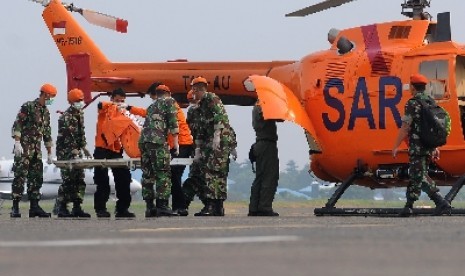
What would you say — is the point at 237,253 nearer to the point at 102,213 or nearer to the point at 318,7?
the point at 102,213

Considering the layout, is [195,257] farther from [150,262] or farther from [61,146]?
[61,146]

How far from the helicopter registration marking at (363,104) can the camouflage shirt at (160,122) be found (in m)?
2.49

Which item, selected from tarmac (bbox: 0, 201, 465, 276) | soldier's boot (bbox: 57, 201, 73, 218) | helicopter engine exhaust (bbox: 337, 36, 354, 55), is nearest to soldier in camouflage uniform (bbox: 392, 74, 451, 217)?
helicopter engine exhaust (bbox: 337, 36, 354, 55)

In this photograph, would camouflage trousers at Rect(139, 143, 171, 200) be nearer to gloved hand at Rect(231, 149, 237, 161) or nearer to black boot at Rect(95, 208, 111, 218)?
gloved hand at Rect(231, 149, 237, 161)

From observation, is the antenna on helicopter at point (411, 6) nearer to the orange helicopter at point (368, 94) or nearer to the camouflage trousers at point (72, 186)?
the orange helicopter at point (368, 94)

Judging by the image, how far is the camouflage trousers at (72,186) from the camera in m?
15.7

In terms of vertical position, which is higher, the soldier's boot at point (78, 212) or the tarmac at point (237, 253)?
the tarmac at point (237, 253)

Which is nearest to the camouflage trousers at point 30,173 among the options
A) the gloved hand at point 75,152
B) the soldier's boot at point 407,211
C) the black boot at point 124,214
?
the gloved hand at point 75,152

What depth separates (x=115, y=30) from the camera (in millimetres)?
22125

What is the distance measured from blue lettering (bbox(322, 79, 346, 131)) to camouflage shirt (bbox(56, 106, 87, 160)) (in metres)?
3.54

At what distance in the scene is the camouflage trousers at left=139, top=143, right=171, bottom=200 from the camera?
46.2 feet

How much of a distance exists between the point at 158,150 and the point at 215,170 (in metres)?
0.94

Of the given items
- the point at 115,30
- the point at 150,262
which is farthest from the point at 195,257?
the point at 115,30

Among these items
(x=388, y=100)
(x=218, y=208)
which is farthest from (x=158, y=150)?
(x=388, y=100)
